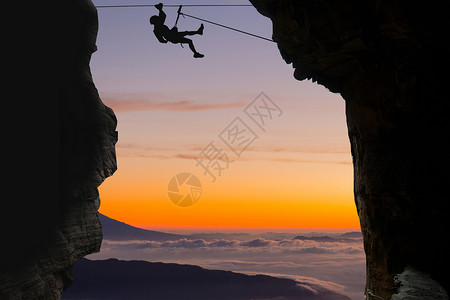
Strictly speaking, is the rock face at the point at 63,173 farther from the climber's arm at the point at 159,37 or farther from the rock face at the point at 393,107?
the rock face at the point at 393,107

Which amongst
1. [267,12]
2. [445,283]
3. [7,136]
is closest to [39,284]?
[7,136]

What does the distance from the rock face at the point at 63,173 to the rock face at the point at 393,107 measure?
12919mm

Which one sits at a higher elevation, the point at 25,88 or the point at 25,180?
the point at 25,88

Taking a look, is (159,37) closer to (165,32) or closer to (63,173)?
(165,32)

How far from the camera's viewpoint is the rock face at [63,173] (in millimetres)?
20109

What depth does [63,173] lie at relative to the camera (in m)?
22.8

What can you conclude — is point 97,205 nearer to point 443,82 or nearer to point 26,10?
point 26,10

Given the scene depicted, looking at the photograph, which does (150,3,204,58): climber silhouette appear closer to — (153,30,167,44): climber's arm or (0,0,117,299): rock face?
(153,30,167,44): climber's arm

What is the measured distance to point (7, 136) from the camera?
69.2 ft

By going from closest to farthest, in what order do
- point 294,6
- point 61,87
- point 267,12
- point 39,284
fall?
point 294,6 → point 267,12 → point 39,284 → point 61,87

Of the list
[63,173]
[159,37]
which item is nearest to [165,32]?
[159,37]

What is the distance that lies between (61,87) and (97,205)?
601cm

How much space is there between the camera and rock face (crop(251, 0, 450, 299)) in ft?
41.3

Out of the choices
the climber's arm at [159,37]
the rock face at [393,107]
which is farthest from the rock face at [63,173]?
the rock face at [393,107]
